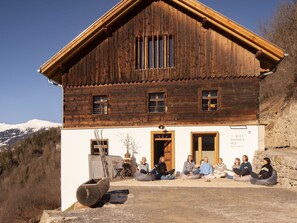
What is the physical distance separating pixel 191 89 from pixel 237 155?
4.22m

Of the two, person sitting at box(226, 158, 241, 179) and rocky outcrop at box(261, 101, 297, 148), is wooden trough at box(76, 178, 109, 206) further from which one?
rocky outcrop at box(261, 101, 297, 148)

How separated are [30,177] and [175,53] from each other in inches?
1871

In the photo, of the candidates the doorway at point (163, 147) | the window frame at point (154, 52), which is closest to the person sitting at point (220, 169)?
the doorway at point (163, 147)

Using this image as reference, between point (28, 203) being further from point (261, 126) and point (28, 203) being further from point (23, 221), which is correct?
point (261, 126)

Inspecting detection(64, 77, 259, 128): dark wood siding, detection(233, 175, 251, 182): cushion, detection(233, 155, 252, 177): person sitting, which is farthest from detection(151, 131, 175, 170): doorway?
detection(233, 175, 251, 182): cushion

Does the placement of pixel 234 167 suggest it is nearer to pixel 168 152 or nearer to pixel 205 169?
pixel 205 169

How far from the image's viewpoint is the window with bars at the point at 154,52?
1722 centimetres

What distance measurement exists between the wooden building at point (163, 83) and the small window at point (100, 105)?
0.06 m

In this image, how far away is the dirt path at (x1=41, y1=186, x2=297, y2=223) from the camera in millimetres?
7449

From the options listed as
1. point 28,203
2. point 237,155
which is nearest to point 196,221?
point 237,155

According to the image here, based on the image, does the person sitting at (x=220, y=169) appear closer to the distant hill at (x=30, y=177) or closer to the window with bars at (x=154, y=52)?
the window with bars at (x=154, y=52)

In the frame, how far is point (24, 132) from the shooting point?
148 metres

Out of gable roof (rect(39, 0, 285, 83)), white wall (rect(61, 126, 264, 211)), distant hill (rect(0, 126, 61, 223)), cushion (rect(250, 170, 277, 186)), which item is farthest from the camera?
distant hill (rect(0, 126, 61, 223))

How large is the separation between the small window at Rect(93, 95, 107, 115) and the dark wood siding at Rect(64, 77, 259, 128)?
25cm
